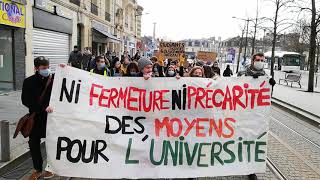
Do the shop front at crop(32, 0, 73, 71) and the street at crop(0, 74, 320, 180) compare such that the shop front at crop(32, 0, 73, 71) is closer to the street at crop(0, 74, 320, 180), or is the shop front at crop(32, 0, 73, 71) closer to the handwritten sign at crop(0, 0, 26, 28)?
the handwritten sign at crop(0, 0, 26, 28)

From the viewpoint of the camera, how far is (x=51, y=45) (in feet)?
63.3

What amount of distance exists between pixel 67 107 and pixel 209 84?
179 centimetres

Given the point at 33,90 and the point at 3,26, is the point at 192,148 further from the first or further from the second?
the point at 3,26

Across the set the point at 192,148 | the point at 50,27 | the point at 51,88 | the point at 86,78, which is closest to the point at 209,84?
the point at 192,148

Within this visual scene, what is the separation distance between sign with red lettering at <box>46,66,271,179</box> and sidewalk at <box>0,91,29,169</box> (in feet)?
5.39

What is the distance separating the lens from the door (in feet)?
46.7

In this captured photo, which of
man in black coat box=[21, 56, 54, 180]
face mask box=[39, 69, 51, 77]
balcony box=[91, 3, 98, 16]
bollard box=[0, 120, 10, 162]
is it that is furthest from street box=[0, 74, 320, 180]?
balcony box=[91, 3, 98, 16]

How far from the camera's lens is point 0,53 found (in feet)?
46.4

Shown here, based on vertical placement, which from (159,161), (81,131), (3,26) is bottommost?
(159,161)

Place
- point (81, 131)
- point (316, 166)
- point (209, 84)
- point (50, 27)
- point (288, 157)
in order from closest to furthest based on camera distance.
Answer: point (81, 131), point (209, 84), point (316, 166), point (288, 157), point (50, 27)

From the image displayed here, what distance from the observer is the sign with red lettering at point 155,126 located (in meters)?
4.49

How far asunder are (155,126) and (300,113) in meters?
9.09

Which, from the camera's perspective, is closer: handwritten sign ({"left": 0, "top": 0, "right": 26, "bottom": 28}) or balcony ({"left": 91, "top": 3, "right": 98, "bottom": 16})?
handwritten sign ({"left": 0, "top": 0, "right": 26, "bottom": 28})

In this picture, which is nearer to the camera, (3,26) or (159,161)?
(159,161)
